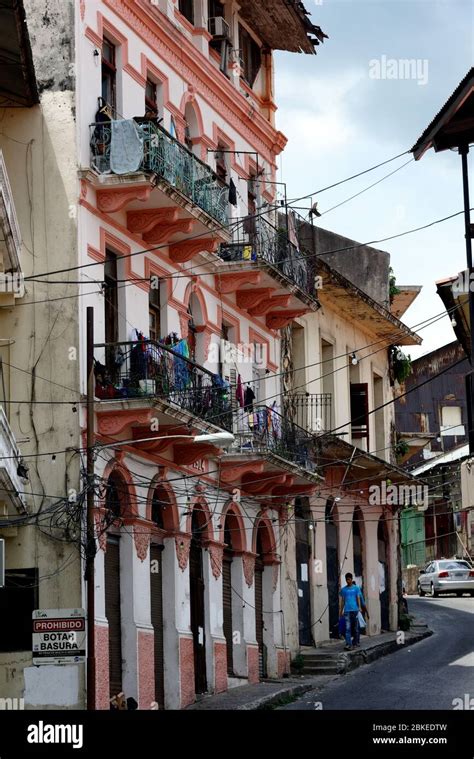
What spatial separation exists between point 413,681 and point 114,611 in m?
5.49

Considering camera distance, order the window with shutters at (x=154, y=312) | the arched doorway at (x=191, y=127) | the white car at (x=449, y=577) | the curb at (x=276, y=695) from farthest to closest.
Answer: the white car at (x=449, y=577) < the arched doorway at (x=191, y=127) < the window with shutters at (x=154, y=312) < the curb at (x=276, y=695)

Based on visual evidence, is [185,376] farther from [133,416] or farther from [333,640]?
[333,640]

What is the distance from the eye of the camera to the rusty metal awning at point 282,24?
36.5 m

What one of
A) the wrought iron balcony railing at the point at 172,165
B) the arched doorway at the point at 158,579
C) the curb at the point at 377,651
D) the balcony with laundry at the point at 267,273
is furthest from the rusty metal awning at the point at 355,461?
the wrought iron balcony railing at the point at 172,165

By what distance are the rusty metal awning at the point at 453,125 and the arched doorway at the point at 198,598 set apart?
37.6 feet

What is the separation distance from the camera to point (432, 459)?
225 feet

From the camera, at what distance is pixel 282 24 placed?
37.5 m

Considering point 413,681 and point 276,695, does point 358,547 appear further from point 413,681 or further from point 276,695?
point 276,695

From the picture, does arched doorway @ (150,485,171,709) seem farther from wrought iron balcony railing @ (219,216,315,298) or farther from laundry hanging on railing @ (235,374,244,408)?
wrought iron balcony railing @ (219,216,315,298)

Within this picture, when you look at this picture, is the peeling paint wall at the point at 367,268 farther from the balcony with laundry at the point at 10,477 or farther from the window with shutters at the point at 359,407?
the balcony with laundry at the point at 10,477

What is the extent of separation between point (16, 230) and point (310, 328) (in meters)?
14.6

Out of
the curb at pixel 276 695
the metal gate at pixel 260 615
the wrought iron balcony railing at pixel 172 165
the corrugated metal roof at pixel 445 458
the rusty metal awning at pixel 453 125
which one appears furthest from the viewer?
the corrugated metal roof at pixel 445 458

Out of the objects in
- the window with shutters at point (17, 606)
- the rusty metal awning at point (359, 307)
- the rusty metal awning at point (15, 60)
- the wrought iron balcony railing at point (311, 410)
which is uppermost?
the rusty metal awning at point (15, 60)

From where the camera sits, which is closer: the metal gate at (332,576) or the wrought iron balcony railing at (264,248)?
the wrought iron balcony railing at (264,248)
